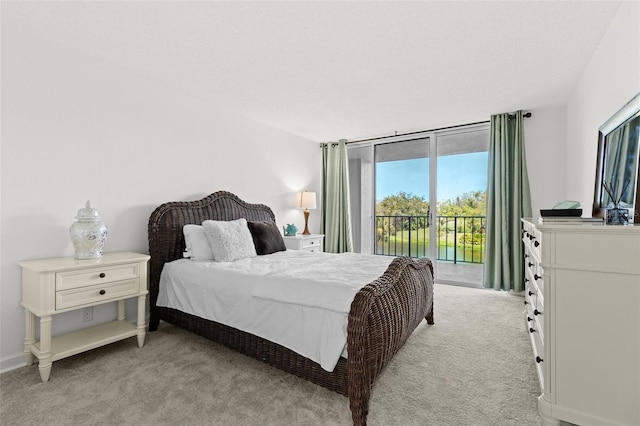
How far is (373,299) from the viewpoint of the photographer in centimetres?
171

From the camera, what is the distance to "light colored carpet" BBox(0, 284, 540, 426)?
167 centimetres

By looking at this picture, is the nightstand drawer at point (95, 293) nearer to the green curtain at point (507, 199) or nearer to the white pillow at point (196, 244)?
the white pillow at point (196, 244)

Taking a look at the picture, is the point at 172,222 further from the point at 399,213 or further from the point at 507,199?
the point at 507,199

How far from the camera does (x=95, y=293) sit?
88.7 inches

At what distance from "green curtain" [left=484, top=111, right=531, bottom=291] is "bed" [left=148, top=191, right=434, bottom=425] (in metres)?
1.78

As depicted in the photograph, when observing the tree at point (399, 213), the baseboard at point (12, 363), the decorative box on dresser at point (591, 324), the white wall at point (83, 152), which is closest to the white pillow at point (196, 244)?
the white wall at point (83, 152)

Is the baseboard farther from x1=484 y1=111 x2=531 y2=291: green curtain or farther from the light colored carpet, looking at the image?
x1=484 y1=111 x2=531 y2=291: green curtain

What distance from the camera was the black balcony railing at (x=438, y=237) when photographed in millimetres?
5222

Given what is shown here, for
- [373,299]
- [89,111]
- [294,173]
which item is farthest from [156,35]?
[294,173]

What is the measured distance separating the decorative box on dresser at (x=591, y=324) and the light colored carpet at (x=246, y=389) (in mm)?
315

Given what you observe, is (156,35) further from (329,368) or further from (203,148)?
(329,368)

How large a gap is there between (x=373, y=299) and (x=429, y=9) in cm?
187

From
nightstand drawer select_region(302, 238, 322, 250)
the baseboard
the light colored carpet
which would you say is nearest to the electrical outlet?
the light colored carpet

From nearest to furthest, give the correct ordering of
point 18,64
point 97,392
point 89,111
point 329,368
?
point 329,368 < point 97,392 < point 18,64 < point 89,111
